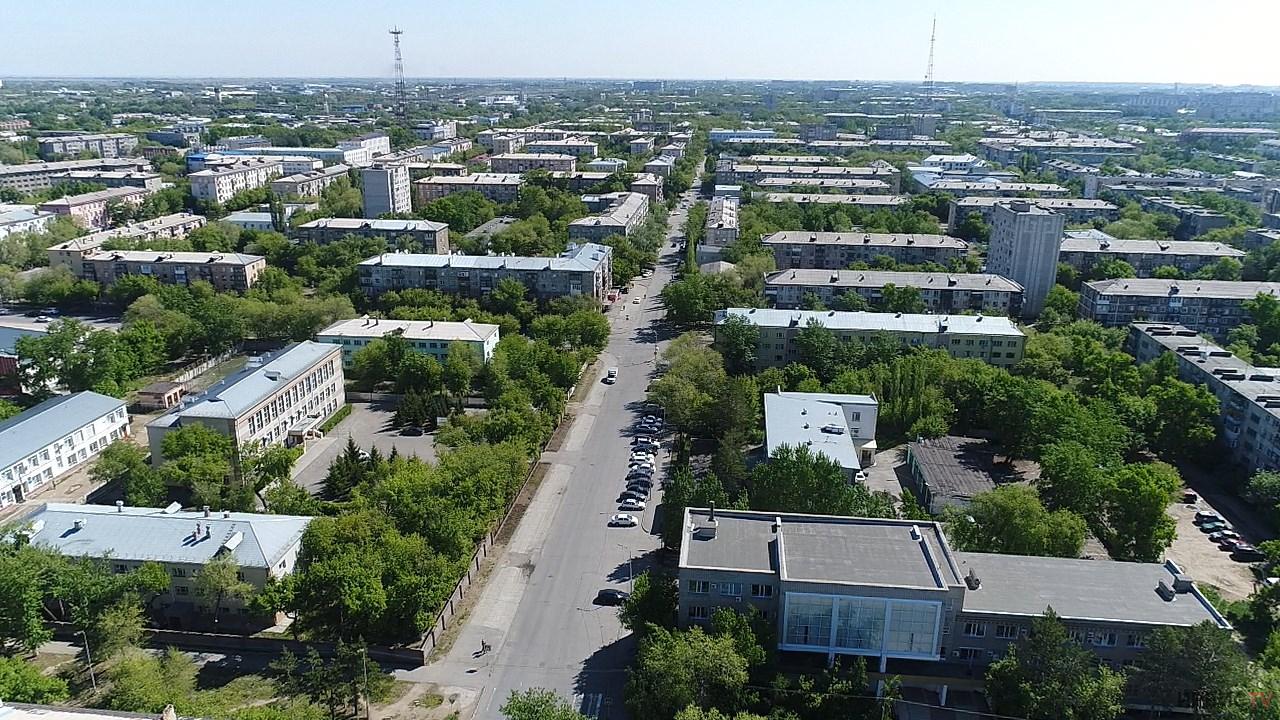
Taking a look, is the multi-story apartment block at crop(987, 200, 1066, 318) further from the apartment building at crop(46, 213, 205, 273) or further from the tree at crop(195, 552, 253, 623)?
the apartment building at crop(46, 213, 205, 273)

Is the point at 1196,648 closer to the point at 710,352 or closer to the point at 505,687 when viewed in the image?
the point at 505,687

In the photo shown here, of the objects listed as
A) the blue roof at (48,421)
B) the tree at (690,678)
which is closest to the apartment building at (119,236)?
the blue roof at (48,421)

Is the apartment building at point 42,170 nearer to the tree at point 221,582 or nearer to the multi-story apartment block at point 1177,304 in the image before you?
the tree at point 221,582

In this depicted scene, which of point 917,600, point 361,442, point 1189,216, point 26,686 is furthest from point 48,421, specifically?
point 1189,216

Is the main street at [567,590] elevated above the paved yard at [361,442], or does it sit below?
below

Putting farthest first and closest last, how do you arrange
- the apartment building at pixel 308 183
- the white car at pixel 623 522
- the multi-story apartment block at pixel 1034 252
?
the apartment building at pixel 308 183, the multi-story apartment block at pixel 1034 252, the white car at pixel 623 522

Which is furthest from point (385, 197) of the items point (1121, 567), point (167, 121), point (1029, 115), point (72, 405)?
point (1029, 115)

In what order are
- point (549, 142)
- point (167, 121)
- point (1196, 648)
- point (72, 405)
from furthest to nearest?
point (167, 121)
point (549, 142)
point (72, 405)
point (1196, 648)
